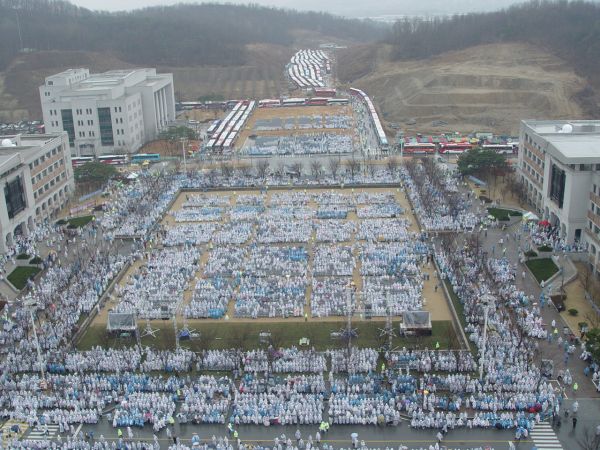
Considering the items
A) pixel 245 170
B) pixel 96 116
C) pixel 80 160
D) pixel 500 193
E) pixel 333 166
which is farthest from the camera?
pixel 96 116

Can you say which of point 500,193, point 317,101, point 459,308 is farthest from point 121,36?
point 459,308

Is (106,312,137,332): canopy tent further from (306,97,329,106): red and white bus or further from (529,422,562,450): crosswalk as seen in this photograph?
(306,97,329,106): red and white bus

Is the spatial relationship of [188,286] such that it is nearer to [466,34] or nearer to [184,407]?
[184,407]

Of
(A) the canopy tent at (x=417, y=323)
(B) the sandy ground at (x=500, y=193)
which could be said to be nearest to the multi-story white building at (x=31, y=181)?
(A) the canopy tent at (x=417, y=323)

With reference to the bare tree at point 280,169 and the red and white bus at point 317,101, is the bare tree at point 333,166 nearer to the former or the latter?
the bare tree at point 280,169

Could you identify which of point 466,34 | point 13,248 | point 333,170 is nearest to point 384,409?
point 13,248

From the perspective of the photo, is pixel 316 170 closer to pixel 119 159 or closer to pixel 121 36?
pixel 119 159
